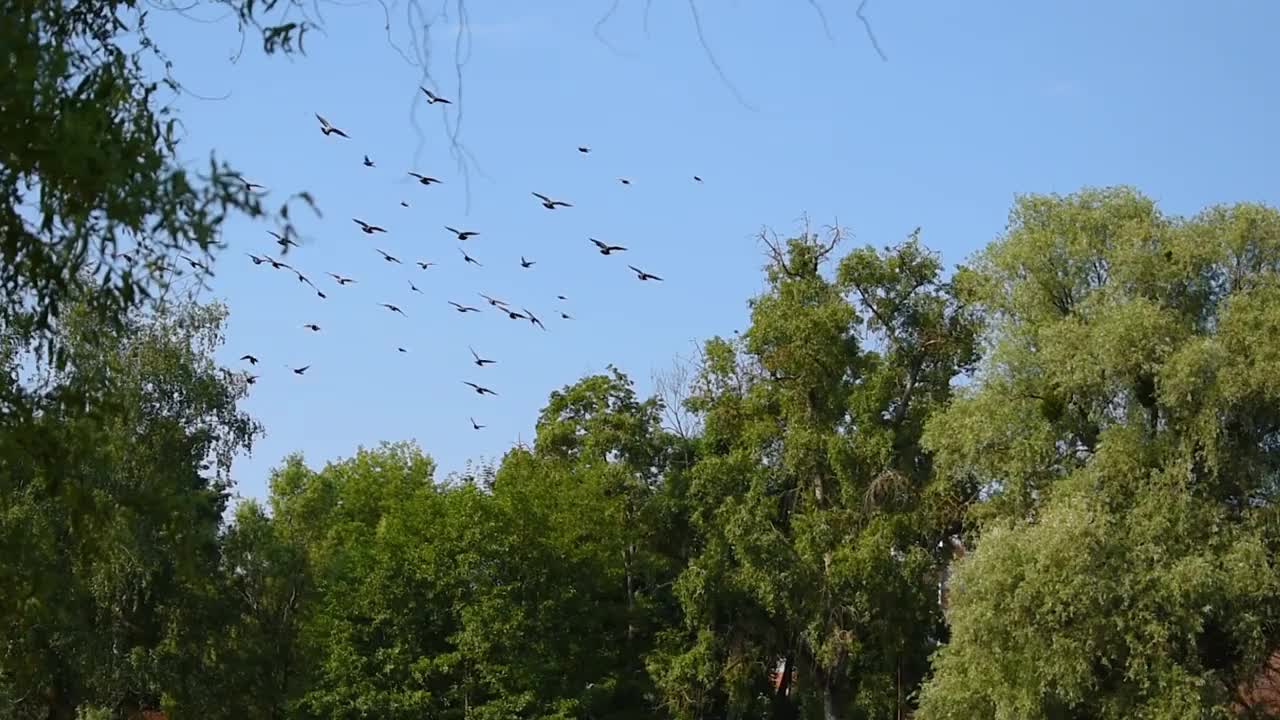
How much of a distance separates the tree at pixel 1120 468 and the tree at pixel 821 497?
507cm

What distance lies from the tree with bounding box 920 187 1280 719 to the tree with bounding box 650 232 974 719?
507 cm

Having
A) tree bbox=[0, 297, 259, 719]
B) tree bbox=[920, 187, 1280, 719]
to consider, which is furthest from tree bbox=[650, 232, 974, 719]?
tree bbox=[0, 297, 259, 719]

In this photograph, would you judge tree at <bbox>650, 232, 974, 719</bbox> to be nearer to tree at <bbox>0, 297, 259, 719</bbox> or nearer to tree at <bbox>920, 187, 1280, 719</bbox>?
tree at <bbox>920, 187, 1280, 719</bbox>

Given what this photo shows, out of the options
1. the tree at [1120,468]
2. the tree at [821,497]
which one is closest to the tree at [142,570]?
the tree at [821,497]

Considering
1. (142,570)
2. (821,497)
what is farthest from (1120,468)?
(142,570)

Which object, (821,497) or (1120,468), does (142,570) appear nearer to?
(821,497)

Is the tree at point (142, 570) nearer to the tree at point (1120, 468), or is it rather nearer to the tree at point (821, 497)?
the tree at point (821, 497)

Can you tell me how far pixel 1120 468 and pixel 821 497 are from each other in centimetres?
1108

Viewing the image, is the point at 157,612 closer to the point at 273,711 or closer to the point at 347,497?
the point at 273,711

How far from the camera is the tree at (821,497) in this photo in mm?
39969

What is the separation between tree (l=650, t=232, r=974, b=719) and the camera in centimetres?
3997

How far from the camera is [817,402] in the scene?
42.2 metres

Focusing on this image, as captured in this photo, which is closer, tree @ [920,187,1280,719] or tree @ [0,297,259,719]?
tree @ [920,187,1280,719]

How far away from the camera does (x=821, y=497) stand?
137ft
